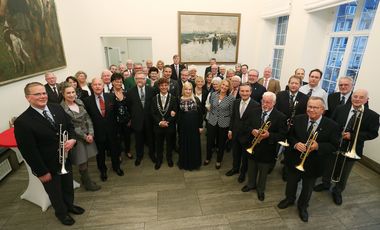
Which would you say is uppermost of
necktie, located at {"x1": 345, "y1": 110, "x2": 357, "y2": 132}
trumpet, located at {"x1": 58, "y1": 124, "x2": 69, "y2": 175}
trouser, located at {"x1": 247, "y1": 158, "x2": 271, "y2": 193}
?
necktie, located at {"x1": 345, "y1": 110, "x2": 357, "y2": 132}

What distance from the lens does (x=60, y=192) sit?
98.4 inches

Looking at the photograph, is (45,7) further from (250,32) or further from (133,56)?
(250,32)

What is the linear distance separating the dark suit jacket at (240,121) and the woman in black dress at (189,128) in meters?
0.62

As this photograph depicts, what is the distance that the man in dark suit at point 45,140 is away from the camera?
2076 millimetres

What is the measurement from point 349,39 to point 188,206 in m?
5.00

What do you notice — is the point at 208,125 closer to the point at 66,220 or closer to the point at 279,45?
the point at 66,220

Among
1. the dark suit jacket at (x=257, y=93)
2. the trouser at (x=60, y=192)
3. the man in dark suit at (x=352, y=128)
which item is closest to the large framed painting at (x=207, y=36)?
the dark suit jacket at (x=257, y=93)

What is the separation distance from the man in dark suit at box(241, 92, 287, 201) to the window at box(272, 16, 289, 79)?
501 centimetres

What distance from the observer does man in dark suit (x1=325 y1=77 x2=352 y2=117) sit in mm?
3109

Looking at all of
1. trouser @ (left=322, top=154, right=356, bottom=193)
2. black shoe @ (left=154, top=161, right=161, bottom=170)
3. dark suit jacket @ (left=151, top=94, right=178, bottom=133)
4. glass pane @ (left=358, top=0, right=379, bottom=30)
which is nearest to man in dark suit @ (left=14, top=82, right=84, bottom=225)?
dark suit jacket @ (left=151, top=94, right=178, bottom=133)

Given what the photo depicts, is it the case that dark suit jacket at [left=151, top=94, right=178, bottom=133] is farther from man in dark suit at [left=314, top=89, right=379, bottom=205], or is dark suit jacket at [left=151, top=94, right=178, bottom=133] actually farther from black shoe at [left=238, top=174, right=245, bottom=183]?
man in dark suit at [left=314, top=89, right=379, bottom=205]

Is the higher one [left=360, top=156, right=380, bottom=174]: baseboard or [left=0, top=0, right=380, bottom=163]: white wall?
[left=0, top=0, right=380, bottom=163]: white wall

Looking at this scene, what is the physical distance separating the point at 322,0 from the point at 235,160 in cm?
422

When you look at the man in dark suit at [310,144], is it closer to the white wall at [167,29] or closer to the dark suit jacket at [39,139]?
the dark suit jacket at [39,139]
